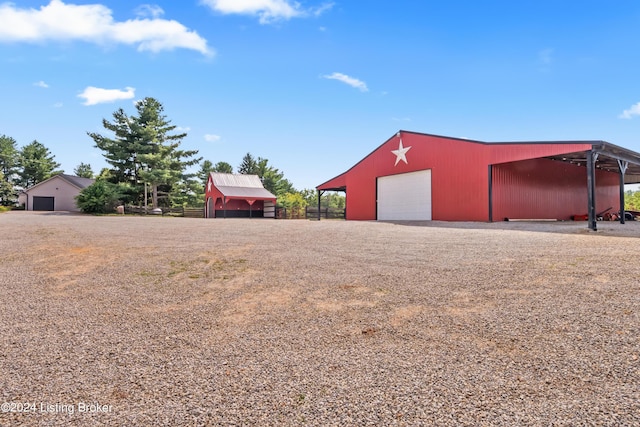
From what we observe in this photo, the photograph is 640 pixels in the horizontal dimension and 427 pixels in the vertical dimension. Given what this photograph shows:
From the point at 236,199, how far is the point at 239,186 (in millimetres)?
2326

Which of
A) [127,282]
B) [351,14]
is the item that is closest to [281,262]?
[127,282]

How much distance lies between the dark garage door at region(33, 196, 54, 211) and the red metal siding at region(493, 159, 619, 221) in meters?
42.5

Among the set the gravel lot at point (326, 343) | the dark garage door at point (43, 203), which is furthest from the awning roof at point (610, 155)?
the dark garage door at point (43, 203)

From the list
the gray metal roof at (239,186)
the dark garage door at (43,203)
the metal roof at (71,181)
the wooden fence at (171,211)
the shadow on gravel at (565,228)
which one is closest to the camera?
the shadow on gravel at (565,228)

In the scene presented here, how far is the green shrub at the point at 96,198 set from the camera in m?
27.4

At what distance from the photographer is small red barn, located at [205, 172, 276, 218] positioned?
30516 mm

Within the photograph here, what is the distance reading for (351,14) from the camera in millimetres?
10742

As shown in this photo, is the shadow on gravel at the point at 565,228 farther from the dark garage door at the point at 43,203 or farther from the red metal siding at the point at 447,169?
the dark garage door at the point at 43,203

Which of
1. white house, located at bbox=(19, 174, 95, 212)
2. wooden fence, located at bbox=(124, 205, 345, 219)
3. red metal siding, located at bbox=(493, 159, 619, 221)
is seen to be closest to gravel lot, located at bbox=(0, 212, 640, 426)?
red metal siding, located at bbox=(493, 159, 619, 221)

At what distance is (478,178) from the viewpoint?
1357 cm

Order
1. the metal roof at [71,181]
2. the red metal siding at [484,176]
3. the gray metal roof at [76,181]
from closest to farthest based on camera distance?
the red metal siding at [484,176]
the metal roof at [71,181]
the gray metal roof at [76,181]

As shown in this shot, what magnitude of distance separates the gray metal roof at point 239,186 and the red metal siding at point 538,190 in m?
21.3

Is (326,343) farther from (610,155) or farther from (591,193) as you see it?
(610,155)

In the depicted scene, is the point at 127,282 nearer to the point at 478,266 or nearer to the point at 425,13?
the point at 478,266
